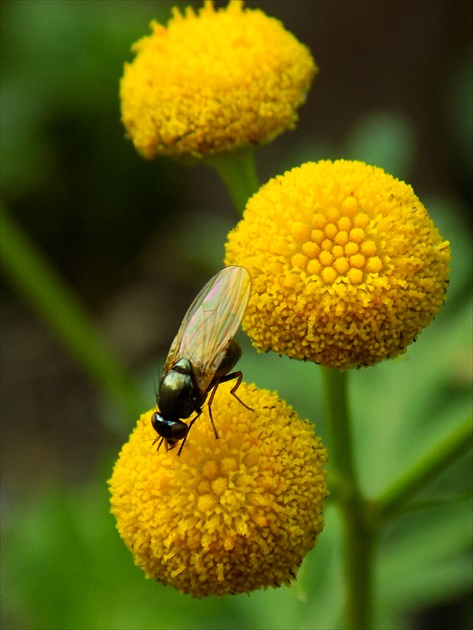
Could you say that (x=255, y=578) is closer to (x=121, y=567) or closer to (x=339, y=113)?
(x=121, y=567)

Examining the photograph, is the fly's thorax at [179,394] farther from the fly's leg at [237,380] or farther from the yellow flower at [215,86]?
the yellow flower at [215,86]

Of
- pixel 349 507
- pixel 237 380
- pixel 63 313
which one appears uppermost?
pixel 237 380

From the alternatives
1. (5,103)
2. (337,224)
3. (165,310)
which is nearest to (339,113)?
(165,310)

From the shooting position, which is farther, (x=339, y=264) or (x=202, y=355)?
(x=202, y=355)

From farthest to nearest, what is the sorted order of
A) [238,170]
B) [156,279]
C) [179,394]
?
[156,279] → [238,170] → [179,394]

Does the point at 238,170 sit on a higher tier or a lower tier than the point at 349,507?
higher

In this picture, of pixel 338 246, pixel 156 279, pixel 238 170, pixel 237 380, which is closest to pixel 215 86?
pixel 238 170

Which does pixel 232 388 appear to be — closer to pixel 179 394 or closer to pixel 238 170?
pixel 179 394
